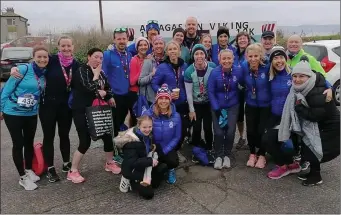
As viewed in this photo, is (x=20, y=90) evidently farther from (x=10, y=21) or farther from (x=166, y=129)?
(x=10, y=21)

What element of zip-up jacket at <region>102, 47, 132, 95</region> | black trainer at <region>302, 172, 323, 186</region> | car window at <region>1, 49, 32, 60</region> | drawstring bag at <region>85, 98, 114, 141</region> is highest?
car window at <region>1, 49, 32, 60</region>

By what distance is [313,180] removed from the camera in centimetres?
402

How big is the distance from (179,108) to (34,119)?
77.1 inches

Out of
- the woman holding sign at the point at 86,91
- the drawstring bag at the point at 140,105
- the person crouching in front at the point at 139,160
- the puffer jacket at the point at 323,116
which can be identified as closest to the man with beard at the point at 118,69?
the drawstring bag at the point at 140,105

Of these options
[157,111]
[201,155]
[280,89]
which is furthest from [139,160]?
[280,89]

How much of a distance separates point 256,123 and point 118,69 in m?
2.05

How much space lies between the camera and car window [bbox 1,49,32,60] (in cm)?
1524

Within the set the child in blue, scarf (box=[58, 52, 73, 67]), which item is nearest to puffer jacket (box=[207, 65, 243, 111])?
→ scarf (box=[58, 52, 73, 67])

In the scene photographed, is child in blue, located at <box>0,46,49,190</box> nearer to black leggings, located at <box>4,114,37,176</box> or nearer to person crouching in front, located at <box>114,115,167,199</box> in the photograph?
black leggings, located at <box>4,114,37,176</box>

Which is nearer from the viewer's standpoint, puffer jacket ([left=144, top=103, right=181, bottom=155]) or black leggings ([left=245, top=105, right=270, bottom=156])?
puffer jacket ([left=144, top=103, right=181, bottom=155])

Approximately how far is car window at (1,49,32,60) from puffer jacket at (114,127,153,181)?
13101 millimetres

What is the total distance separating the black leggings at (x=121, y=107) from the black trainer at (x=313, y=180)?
2500 millimetres

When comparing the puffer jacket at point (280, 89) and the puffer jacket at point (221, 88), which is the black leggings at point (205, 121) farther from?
the puffer jacket at point (280, 89)

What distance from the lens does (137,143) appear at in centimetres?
386
